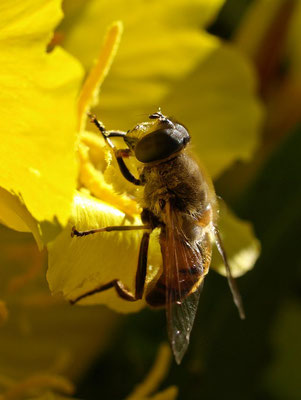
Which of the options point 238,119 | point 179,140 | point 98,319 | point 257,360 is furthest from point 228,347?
point 179,140

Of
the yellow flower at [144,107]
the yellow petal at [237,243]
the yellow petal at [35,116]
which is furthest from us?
the yellow petal at [237,243]

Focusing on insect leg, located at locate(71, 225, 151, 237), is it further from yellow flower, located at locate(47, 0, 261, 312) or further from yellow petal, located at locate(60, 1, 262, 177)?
yellow petal, located at locate(60, 1, 262, 177)

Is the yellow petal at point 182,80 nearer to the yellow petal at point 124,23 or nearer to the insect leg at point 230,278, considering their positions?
the yellow petal at point 124,23

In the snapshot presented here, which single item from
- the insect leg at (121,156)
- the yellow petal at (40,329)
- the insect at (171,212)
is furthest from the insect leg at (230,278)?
the yellow petal at (40,329)

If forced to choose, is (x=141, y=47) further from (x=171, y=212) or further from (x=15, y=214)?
(x=15, y=214)

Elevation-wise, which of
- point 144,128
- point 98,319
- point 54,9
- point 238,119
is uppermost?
point 54,9

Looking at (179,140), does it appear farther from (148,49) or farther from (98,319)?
(98,319)

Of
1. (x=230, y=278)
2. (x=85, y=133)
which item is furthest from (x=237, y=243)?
(x=85, y=133)
